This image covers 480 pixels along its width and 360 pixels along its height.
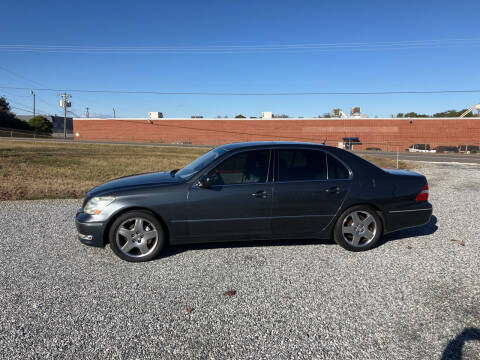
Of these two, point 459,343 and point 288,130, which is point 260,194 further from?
point 288,130

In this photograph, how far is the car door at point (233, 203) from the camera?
13.8 feet

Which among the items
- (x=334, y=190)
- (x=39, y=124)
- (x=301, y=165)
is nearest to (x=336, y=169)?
(x=334, y=190)

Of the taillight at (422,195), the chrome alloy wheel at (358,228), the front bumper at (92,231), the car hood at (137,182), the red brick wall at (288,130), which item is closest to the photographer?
the front bumper at (92,231)

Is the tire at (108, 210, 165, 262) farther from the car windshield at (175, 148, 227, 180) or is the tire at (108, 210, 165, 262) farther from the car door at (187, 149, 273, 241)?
the car windshield at (175, 148, 227, 180)

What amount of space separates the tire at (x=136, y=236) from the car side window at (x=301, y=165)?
179 cm

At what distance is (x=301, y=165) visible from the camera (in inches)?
178

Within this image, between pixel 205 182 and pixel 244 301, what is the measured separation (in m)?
1.57

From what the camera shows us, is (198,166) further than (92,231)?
Yes

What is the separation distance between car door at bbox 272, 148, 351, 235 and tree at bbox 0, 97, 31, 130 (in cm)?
6722

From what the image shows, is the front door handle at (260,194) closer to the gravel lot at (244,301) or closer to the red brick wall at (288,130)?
the gravel lot at (244,301)

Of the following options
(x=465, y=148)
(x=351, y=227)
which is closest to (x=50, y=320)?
(x=351, y=227)

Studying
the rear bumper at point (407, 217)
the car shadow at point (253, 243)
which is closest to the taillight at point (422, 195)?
the rear bumper at point (407, 217)

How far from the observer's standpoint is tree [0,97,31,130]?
5719cm

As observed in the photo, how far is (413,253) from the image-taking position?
4.58 m
